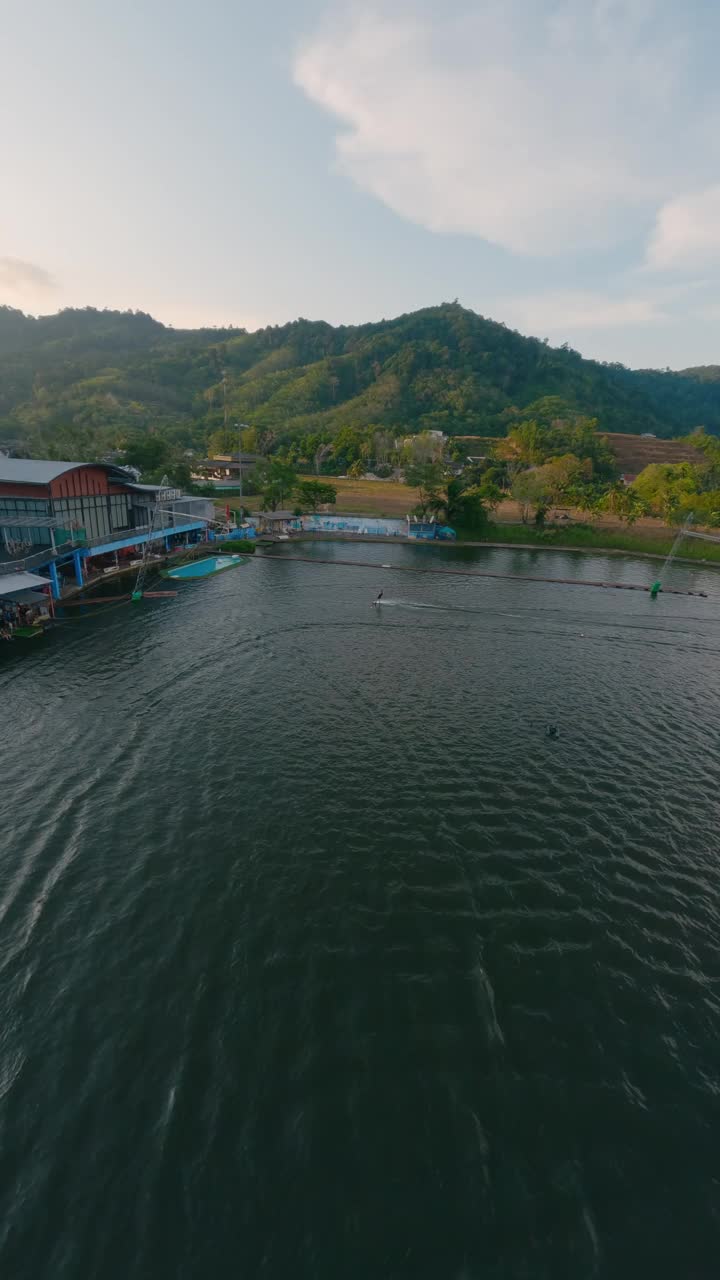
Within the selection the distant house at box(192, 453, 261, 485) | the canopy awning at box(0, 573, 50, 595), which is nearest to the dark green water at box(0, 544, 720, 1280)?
the canopy awning at box(0, 573, 50, 595)

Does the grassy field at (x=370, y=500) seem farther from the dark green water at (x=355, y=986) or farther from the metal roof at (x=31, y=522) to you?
the dark green water at (x=355, y=986)

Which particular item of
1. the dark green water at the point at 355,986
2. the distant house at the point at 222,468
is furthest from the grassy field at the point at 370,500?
the dark green water at the point at 355,986

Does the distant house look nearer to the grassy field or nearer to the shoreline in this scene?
the grassy field

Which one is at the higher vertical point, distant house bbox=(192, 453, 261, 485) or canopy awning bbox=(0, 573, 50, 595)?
distant house bbox=(192, 453, 261, 485)

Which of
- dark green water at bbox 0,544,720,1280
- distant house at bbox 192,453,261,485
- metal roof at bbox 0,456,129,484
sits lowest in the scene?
dark green water at bbox 0,544,720,1280

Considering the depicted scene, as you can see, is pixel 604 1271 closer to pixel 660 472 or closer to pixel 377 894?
pixel 377 894

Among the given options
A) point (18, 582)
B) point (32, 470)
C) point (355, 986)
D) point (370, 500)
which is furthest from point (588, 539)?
point (355, 986)

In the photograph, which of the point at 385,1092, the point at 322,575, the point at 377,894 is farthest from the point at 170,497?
the point at 385,1092
